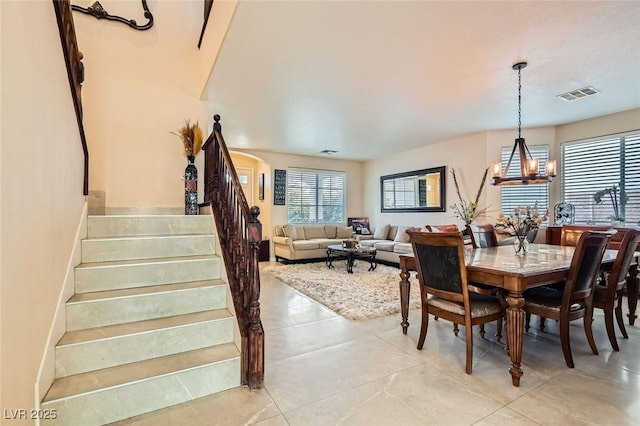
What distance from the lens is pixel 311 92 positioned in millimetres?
3838

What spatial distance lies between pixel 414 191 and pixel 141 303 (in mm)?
A: 6276

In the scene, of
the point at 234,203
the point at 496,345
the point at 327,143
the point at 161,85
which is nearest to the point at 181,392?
the point at 234,203

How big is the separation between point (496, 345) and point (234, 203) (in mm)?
2550

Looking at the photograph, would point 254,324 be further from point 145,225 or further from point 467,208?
point 467,208

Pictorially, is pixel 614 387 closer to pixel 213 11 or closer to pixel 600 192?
pixel 600 192

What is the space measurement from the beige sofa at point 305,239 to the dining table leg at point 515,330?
16.3 ft

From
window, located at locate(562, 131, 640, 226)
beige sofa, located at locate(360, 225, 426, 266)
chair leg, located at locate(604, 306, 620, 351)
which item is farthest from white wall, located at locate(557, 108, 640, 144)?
chair leg, located at locate(604, 306, 620, 351)

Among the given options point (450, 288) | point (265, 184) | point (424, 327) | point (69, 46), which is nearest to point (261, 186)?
point (265, 184)

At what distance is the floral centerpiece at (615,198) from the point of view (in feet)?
14.7

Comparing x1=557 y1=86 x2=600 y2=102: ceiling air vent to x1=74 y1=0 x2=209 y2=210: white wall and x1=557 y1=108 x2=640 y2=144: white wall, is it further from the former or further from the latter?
x1=74 y1=0 x2=209 y2=210: white wall

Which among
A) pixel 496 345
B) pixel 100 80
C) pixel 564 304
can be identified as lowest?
pixel 496 345

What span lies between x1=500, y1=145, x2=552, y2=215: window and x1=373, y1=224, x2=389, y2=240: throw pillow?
2.69 m

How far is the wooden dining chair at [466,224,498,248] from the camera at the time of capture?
356 centimetres

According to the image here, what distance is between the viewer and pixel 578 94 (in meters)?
3.83
